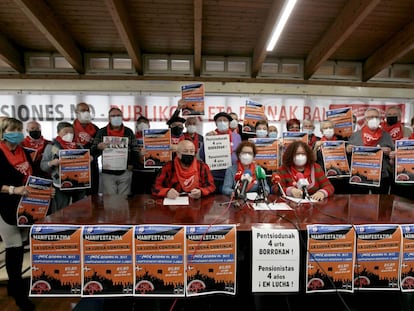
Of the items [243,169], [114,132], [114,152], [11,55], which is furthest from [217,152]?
[11,55]

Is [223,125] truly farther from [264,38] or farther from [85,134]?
[264,38]

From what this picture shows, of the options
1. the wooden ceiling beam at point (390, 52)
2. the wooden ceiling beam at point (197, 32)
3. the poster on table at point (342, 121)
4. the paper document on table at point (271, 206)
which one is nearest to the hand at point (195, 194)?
the paper document on table at point (271, 206)

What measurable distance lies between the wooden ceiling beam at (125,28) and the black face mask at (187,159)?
9.93 feet

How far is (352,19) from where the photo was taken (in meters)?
3.87

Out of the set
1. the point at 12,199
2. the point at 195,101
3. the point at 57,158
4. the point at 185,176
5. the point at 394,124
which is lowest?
the point at 12,199

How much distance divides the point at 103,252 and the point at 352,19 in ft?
16.1

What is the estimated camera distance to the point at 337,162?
2.68 meters

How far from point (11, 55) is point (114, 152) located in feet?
14.1

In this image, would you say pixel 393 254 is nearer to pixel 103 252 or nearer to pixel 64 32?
pixel 103 252

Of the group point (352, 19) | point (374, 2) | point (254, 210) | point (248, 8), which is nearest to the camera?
point (254, 210)

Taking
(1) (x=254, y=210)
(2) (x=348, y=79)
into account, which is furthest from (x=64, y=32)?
(2) (x=348, y=79)

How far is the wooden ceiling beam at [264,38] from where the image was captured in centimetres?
388

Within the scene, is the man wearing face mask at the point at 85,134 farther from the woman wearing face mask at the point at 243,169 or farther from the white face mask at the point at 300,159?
the white face mask at the point at 300,159

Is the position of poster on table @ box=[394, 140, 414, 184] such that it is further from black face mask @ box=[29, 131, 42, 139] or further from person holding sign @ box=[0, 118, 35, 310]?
black face mask @ box=[29, 131, 42, 139]
